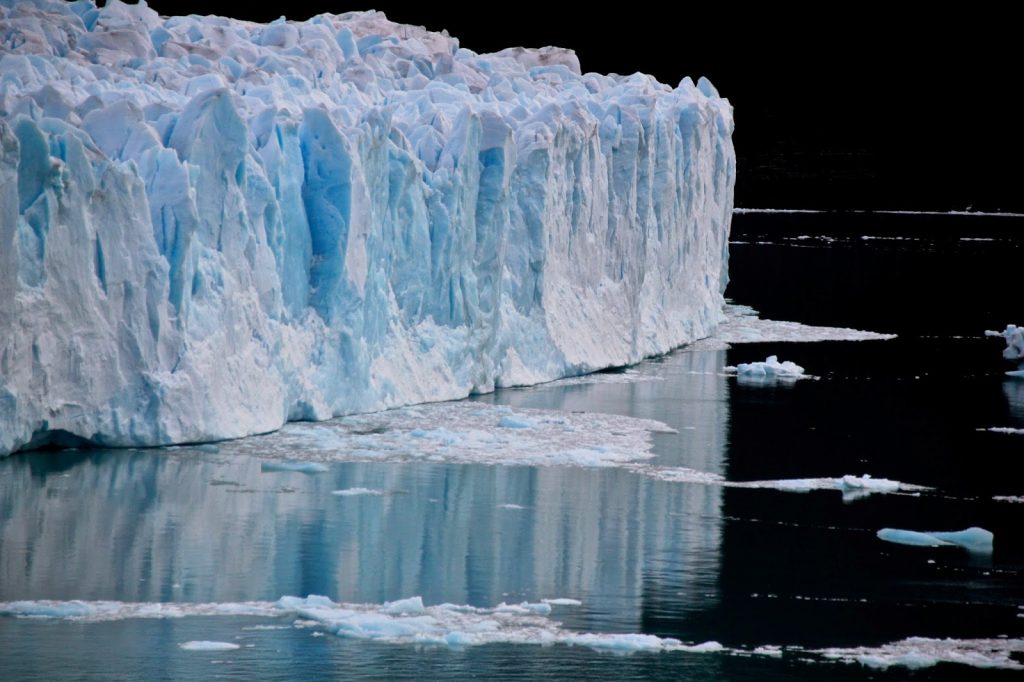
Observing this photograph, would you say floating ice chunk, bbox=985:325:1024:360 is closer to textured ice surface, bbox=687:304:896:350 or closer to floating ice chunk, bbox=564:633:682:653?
textured ice surface, bbox=687:304:896:350

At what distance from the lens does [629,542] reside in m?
9.51

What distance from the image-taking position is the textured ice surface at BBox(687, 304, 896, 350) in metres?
19.2

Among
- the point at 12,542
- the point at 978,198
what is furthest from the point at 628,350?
the point at 978,198

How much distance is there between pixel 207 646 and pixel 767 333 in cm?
1370

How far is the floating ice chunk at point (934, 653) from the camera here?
751cm

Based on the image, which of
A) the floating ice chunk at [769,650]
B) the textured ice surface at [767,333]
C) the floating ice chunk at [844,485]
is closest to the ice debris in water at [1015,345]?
the textured ice surface at [767,333]

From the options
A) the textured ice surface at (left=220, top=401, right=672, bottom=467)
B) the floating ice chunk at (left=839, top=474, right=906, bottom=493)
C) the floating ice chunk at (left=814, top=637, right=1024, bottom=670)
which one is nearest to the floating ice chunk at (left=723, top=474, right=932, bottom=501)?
the floating ice chunk at (left=839, top=474, right=906, bottom=493)

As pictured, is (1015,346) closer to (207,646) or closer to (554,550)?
(554,550)

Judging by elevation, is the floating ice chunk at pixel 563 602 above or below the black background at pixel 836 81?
below

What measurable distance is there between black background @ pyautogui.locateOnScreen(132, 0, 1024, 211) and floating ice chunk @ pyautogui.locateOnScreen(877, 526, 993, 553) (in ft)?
126

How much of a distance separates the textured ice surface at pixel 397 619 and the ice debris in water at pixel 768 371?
8691 millimetres

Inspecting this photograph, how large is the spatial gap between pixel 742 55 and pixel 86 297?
47.3 meters

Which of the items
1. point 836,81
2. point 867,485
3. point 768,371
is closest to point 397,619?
point 867,485

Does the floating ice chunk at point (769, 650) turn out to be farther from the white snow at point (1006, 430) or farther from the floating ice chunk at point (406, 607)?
the white snow at point (1006, 430)
